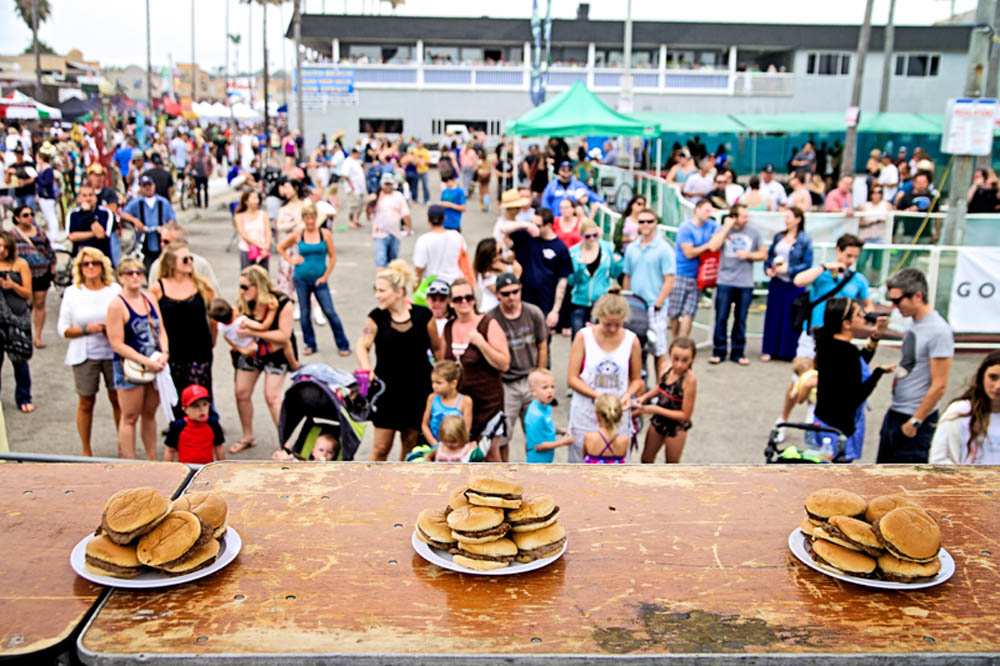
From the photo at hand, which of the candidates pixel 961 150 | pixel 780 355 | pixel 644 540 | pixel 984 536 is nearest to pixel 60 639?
pixel 644 540

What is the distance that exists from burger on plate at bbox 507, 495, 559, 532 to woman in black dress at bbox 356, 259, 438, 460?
3.82 m

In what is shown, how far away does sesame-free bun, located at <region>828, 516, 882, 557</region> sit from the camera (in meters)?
2.51

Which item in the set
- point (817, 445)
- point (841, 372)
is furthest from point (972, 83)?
point (817, 445)

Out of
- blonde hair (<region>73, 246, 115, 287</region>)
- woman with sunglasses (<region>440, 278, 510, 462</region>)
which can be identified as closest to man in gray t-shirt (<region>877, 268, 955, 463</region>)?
woman with sunglasses (<region>440, 278, 510, 462</region>)

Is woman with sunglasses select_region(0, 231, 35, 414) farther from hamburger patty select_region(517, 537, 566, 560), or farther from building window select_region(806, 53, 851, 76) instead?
building window select_region(806, 53, 851, 76)

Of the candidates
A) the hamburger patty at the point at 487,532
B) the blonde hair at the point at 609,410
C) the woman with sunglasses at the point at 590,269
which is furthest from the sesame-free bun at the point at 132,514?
the woman with sunglasses at the point at 590,269

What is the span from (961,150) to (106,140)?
1191 inches

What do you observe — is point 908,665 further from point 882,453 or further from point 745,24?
point 745,24

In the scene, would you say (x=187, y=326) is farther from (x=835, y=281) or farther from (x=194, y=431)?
(x=835, y=281)

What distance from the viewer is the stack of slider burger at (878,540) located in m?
2.46

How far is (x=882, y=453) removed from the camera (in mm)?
6254

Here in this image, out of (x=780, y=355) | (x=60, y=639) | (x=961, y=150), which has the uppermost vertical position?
(x=961, y=150)

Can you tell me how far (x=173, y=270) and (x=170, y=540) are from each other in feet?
16.3

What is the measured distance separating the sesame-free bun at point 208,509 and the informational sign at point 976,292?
32.5 ft
